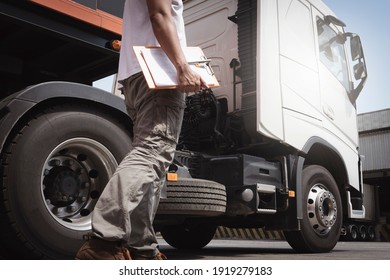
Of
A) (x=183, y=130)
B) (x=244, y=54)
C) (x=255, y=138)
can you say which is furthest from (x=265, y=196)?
(x=244, y=54)

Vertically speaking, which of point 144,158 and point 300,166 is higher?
point 300,166

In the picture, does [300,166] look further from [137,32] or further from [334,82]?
[137,32]

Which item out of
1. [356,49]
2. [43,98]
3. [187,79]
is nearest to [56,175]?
[43,98]

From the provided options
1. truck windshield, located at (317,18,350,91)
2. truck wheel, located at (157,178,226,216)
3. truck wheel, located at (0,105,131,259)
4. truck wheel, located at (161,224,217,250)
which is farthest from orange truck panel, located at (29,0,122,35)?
truck wheel, located at (161,224,217,250)

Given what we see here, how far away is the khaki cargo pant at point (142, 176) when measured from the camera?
6.00 feet

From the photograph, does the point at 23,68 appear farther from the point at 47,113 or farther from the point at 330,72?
the point at 330,72

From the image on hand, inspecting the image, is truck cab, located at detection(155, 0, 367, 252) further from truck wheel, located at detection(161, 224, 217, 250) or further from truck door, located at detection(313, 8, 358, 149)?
truck wheel, located at detection(161, 224, 217, 250)

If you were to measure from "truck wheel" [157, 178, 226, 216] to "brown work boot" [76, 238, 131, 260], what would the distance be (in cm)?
122

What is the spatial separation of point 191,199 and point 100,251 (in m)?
1.37

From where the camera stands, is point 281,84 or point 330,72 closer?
point 281,84

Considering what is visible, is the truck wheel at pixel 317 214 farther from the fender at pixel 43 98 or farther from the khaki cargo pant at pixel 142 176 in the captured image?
the khaki cargo pant at pixel 142 176

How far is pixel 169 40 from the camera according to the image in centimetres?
195
